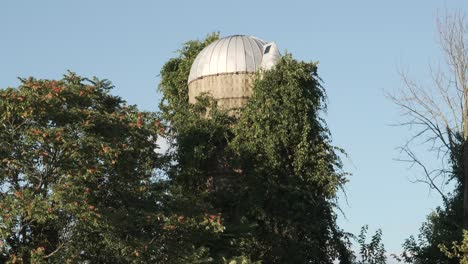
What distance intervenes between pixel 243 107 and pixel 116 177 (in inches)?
509

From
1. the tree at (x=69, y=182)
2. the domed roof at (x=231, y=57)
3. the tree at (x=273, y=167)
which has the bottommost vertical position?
the tree at (x=69, y=182)

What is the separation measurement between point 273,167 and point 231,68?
270 inches

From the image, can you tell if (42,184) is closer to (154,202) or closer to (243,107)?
(154,202)

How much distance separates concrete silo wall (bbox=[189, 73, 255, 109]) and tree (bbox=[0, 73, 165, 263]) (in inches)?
521

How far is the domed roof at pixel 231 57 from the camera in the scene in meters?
35.2

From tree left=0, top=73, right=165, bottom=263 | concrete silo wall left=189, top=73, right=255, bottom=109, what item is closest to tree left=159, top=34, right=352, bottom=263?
concrete silo wall left=189, top=73, right=255, bottom=109

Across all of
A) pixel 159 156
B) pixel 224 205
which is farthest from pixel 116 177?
pixel 224 205

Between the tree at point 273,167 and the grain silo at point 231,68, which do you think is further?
the grain silo at point 231,68

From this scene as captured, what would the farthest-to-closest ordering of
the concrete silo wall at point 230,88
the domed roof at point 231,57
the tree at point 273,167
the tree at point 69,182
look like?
the domed roof at point 231,57, the concrete silo wall at point 230,88, the tree at point 273,167, the tree at point 69,182

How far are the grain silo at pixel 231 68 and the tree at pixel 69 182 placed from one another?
13197 millimetres

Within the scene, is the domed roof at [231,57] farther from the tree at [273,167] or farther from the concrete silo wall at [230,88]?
the tree at [273,167]

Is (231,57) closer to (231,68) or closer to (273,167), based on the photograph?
(231,68)

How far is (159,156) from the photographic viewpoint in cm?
2417

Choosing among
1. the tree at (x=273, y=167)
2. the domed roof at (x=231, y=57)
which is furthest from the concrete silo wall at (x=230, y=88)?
the tree at (x=273, y=167)
